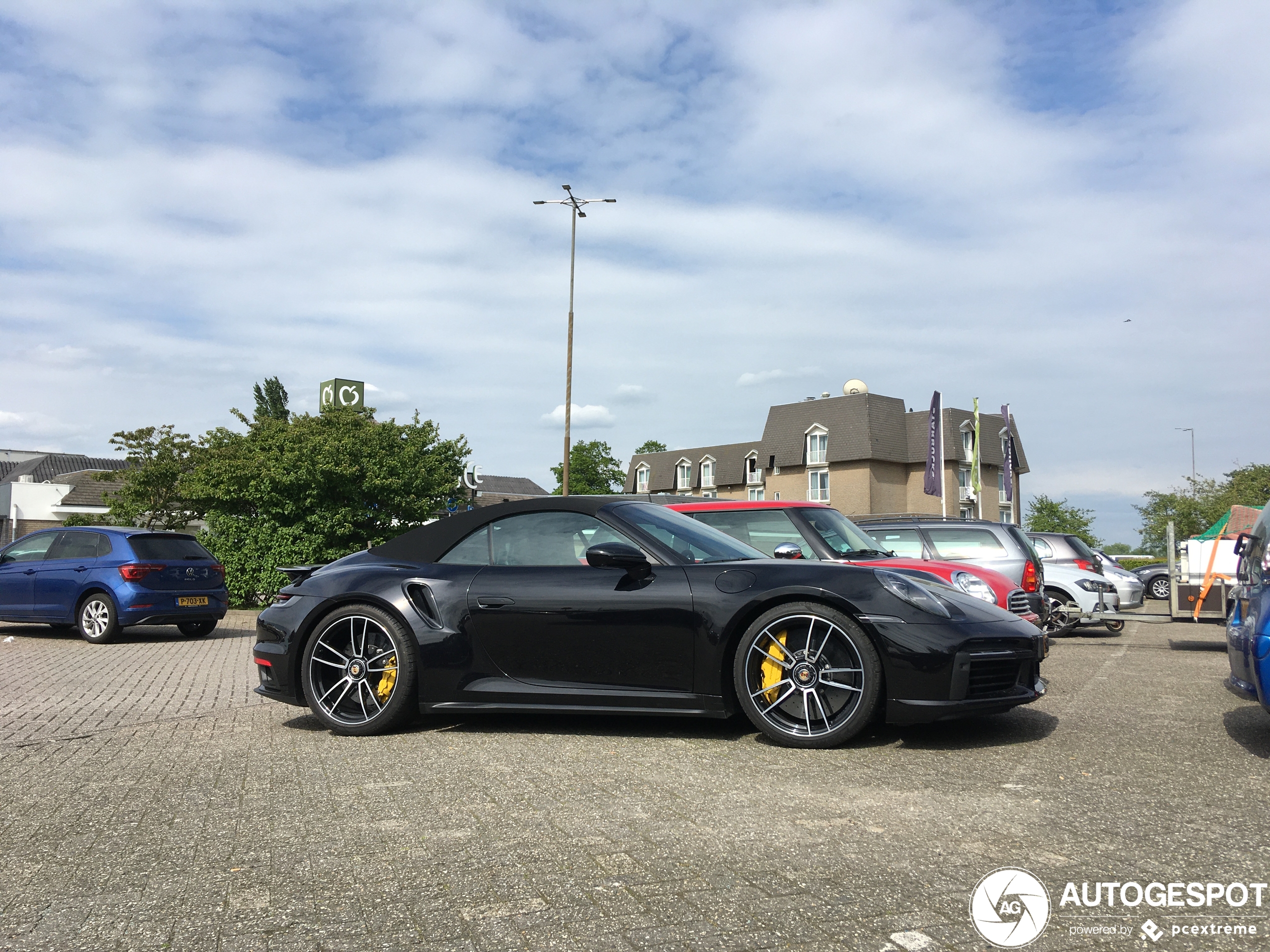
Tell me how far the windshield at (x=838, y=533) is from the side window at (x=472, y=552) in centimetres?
341

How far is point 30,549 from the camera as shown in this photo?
1423 centimetres

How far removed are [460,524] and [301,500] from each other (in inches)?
614

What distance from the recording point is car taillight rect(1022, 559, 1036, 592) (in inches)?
458

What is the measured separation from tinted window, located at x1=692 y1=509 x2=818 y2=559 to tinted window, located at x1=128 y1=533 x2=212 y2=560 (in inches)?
336

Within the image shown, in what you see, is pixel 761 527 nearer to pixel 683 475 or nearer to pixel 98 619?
pixel 98 619

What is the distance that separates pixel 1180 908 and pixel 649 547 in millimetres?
3265

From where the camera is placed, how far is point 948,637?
5020 mm

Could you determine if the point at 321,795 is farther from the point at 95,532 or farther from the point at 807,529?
the point at 95,532

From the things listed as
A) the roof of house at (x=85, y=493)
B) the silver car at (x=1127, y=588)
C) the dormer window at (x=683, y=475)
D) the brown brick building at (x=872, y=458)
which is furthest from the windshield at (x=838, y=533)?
the dormer window at (x=683, y=475)

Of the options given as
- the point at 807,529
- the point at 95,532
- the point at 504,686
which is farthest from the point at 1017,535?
the point at 95,532

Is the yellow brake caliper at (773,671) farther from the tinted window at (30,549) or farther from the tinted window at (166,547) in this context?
the tinted window at (30,549)

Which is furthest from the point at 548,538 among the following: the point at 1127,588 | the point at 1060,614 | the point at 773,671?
the point at 1127,588

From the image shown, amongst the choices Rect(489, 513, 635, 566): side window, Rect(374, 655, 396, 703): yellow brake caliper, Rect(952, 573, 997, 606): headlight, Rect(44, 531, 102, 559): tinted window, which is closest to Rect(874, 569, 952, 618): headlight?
Rect(489, 513, 635, 566): side window

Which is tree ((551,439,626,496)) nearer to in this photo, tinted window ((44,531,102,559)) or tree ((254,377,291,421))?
tree ((254,377,291,421))
